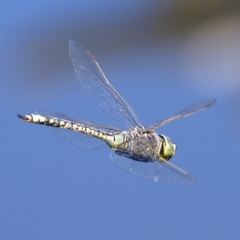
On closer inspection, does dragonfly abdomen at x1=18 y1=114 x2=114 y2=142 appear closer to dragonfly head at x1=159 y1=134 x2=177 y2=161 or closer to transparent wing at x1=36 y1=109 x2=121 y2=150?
transparent wing at x1=36 y1=109 x2=121 y2=150

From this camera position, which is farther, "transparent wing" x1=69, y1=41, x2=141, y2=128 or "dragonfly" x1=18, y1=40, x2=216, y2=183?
"transparent wing" x1=69, y1=41, x2=141, y2=128

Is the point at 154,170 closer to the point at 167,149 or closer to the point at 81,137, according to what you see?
the point at 167,149

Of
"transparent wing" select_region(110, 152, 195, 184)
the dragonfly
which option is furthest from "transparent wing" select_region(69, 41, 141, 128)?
"transparent wing" select_region(110, 152, 195, 184)

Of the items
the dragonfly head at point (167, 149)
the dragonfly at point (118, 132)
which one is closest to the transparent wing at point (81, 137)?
the dragonfly at point (118, 132)

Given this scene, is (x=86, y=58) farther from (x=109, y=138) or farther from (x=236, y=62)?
(x=236, y=62)

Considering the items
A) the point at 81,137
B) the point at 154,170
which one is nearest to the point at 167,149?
the point at 154,170

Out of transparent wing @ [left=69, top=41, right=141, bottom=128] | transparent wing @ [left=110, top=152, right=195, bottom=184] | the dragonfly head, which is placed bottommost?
transparent wing @ [left=110, top=152, right=195, bottom=184]

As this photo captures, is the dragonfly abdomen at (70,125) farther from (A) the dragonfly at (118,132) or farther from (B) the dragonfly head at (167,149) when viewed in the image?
(B) the dragonfly head at (167,149)
